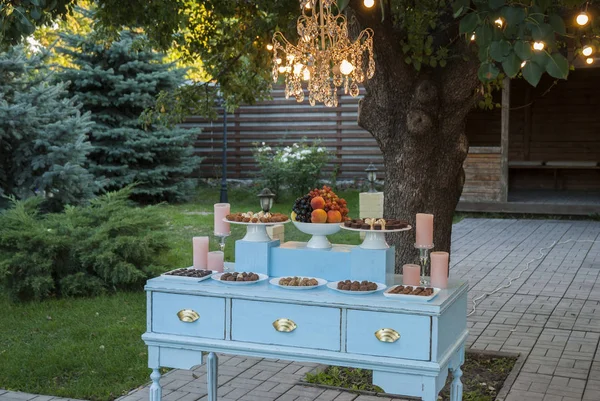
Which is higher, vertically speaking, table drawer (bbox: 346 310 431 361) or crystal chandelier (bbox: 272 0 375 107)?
crystal chandelier (bbox: 272 0 375 107)

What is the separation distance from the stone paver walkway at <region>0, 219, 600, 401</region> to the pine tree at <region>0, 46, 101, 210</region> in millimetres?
5083

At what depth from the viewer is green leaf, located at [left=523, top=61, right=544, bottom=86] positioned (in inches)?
95.3

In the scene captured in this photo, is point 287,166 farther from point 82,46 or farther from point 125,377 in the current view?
point 125,377

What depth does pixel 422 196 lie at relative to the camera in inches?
210

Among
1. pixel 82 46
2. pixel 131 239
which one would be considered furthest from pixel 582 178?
pixel 131 239

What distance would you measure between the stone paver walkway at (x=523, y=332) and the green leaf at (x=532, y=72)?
259 cm

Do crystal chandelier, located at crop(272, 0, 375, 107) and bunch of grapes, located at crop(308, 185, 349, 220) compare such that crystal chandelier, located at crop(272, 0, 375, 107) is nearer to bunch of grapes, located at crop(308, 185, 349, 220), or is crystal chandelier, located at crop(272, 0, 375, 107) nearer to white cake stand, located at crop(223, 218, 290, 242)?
bunch of grapes, located at crop(308, 185, 349, 220)

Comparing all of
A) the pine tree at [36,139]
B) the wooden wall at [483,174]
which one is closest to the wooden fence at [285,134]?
the wooden wall at [483,174]

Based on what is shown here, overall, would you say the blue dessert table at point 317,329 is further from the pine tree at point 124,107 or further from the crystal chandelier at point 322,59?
the pine tree at point 124,107

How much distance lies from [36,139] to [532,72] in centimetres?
844

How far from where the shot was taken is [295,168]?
1395cm

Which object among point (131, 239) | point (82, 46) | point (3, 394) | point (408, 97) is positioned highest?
point (82, 46)

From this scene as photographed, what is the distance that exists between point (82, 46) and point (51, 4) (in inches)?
395

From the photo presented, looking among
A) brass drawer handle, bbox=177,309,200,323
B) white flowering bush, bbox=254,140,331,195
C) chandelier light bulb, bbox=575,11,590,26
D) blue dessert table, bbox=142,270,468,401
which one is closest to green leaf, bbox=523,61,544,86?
blue dessert table, bbox=142,270,468,401
